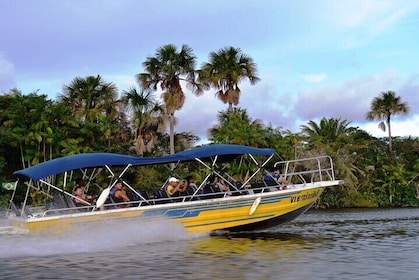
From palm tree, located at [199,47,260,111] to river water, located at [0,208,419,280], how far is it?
1044 inches

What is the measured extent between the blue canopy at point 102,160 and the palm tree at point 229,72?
26619mm

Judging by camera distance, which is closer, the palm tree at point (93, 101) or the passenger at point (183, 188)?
the passenger at point (183, 188)

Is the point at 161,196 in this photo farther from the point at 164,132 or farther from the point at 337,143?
the point at 337,143

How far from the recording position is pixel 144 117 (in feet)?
143

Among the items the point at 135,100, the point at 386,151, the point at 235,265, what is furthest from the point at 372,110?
the point at 235,265

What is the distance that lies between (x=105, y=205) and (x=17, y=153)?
24837 mm

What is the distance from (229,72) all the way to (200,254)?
32.6 m

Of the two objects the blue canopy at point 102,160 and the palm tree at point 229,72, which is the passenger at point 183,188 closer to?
the blue canopy at point 102,160

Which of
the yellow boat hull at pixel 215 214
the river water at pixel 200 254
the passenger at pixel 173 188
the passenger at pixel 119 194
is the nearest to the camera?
the river water at pixel 200 254

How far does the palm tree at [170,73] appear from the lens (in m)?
42.4

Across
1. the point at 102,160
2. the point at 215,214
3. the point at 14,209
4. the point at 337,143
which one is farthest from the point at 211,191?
the point at 337,143

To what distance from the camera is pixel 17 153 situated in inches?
1578

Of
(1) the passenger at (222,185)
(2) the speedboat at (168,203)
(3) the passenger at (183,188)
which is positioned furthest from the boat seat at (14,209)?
(1) the passenger at (222,185)

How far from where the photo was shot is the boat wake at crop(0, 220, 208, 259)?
616 inches
